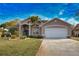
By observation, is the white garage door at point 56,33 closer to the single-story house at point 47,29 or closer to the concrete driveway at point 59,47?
the single-story house at point 47,29

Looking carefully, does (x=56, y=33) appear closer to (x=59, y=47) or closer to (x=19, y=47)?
(x=59, y=47)

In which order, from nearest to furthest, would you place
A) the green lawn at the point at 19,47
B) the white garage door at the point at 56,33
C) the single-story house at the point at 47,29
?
the green lawn at the point at 19,47 → the single-story house at the point at 47,29 → the white garage door at the point at 56,33

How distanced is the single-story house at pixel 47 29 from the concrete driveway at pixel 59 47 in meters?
0.17

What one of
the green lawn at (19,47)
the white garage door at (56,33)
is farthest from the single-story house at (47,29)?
the green lawn at (19,47)

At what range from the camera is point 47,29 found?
10453 mm

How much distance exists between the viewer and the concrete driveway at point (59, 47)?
33.0 ft

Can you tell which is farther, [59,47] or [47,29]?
[47,29]

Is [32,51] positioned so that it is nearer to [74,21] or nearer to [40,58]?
[40,58]

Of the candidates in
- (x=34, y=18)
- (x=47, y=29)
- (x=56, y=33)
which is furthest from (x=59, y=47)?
(x=34, y=18)

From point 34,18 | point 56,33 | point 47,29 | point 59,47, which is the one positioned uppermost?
point 34,18

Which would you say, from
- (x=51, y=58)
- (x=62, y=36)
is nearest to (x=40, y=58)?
(x=51, y=58)

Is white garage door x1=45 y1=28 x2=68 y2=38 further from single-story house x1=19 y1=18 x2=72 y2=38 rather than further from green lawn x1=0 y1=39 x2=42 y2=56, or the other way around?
green lawn x1=0 y1=39 x2=42 y2=56

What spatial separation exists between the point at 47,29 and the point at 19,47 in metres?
0.94

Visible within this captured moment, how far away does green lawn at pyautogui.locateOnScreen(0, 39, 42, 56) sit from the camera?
10.0 m
